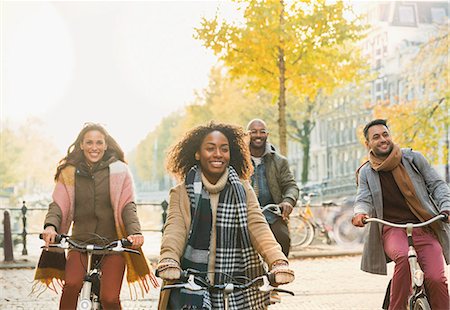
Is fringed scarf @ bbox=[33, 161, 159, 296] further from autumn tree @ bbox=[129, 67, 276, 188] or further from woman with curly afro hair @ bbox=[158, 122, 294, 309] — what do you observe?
autumn tree @ bbox=[129, 67, 276, 188]

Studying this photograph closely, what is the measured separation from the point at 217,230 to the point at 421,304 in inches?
69.2

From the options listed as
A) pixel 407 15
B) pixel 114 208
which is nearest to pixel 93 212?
pixel 114 208

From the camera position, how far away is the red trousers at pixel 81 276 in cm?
535

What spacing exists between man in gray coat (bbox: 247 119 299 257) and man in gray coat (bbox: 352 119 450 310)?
154 cm

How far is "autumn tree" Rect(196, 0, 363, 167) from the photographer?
15516 mm

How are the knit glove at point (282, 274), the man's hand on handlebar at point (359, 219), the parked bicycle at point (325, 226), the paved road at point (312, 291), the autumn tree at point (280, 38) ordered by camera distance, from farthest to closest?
the parked bicycle at point (325, 226)
the autumn tree at point (280, 38)
the paved road at point (312, 291)
the man's hand on handlebar at point (359, 219)
the knit glove at point (282, 274)

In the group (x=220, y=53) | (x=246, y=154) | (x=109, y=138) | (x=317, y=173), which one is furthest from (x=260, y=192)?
(x=317, y=173)

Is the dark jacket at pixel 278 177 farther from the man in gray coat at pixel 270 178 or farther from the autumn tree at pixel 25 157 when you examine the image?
the autumn tree at pixel 25 157

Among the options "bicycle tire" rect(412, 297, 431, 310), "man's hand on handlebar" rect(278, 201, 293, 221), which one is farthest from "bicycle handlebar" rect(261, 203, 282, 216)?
"bicycle tire" rect(412, 297, 431, 310)

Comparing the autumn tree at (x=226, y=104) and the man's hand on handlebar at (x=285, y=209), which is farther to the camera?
the autumn tree at (x=226, y=104)

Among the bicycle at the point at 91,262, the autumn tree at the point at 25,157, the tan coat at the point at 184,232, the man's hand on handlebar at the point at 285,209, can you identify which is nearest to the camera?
the tan coat at the point at 184,232

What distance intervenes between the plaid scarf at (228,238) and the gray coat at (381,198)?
1.59 m

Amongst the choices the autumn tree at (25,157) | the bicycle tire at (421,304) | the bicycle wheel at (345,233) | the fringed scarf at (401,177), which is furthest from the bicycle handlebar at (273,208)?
the autumn tree at (25,157)

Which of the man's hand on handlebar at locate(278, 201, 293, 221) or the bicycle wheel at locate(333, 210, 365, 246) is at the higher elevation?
the man's hand on handlebar at locate(278, 201, 293, 221)
